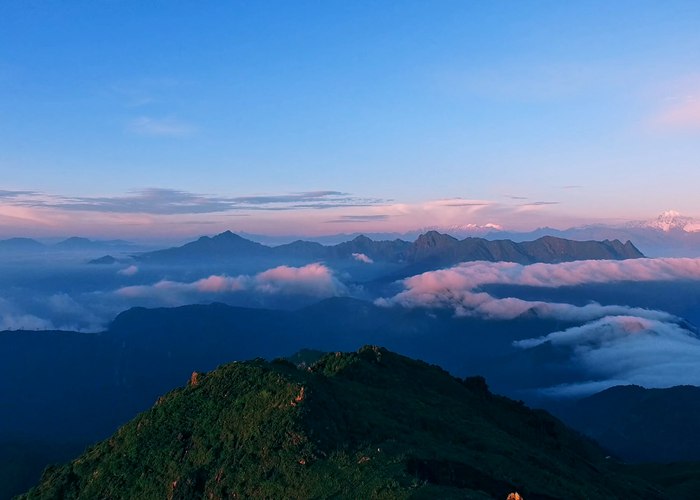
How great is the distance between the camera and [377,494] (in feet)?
122

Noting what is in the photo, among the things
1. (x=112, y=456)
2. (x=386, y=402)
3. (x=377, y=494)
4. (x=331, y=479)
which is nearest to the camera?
(x=377, y=494)

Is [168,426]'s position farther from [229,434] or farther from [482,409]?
[482,409]

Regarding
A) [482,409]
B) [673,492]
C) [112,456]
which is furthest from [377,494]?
[673,492]

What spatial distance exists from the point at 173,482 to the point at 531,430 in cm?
6551

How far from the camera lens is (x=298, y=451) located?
46.2 meters

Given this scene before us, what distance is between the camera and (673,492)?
107 metres

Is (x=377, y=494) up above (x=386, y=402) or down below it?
above

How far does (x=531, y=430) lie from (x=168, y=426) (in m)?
63.0

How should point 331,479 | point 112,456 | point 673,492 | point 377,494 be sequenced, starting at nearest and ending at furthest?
1. point 377,494
2. point 331,479
3. point 112,456
4. point 673,492

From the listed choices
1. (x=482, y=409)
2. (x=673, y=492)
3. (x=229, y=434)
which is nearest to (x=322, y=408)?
(x=229, y=434)

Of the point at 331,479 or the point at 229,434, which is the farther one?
the point at 229,434

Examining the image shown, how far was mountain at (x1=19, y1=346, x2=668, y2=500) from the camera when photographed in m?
43.2

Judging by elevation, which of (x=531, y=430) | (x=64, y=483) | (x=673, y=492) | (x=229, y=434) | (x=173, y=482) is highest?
(x=229, y=434)

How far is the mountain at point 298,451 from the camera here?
4319 cm
